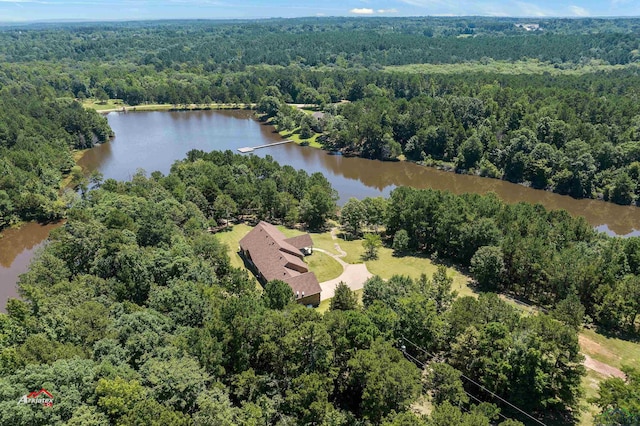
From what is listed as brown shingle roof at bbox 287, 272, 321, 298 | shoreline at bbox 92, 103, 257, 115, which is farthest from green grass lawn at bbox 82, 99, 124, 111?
brown shingle roof at bbox 287, 272, 321, 298

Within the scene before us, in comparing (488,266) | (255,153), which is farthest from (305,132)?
(488,266)

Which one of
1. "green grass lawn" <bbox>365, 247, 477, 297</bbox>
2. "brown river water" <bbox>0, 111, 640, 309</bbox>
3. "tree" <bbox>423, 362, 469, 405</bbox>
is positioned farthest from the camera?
"brown river water" <bbox>0, 111, 640, 309</bbox>

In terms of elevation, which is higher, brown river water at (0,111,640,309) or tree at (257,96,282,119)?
tree at (257,96,282,119)

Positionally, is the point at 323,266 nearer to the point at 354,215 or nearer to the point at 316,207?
the point at 354,215

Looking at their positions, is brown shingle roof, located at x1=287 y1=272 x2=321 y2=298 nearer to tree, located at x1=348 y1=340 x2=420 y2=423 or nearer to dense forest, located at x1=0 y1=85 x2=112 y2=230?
tree, located at x1=348 y1=340 x2=420 y2=423

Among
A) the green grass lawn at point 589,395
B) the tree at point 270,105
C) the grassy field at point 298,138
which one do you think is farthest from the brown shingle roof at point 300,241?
the tree at point 270,105

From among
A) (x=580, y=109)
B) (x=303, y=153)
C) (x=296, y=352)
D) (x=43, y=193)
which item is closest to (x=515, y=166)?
(x=580, y=109)

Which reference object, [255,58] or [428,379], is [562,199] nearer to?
[428,379]
